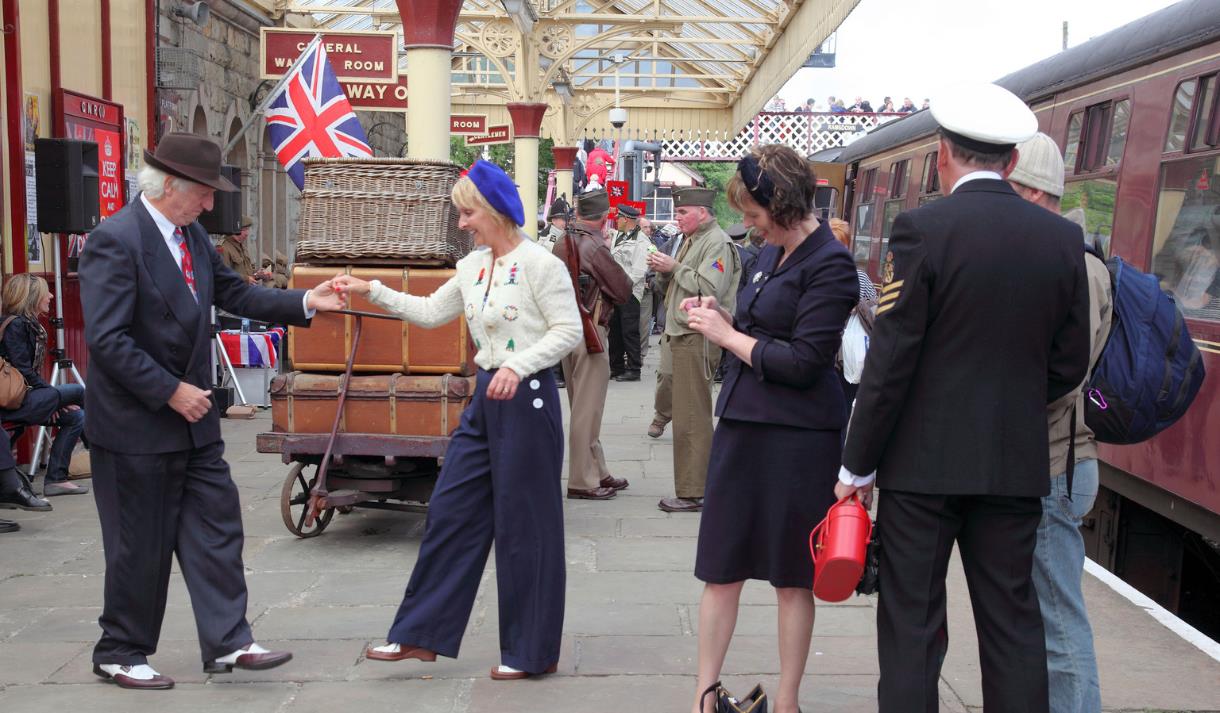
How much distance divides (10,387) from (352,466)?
259 cm

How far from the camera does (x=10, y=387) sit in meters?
8.26

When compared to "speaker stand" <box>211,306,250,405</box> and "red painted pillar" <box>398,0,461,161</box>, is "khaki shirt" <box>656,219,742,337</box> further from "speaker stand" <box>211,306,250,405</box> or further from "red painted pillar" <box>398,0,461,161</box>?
"speaker stand" <box>211,306,250,405</box>

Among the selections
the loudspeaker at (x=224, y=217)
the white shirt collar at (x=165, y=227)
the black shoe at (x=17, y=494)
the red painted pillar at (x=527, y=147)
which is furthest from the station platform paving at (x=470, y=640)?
the red painted pillar at (x=527, y=147)

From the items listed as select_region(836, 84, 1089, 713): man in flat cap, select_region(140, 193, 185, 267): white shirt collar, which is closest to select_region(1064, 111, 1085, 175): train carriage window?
select_region(836, 84, 1089, 713): man in flat cap

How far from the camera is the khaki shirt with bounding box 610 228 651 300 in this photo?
10773 millimetres

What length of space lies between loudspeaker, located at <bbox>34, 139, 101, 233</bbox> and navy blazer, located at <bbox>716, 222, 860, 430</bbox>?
21.0ft

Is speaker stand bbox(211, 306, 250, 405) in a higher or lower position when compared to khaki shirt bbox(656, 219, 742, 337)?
lower

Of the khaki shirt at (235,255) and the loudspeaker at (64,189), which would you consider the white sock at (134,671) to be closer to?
the loudspeaker at (64,189)

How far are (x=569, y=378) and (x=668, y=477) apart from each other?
120 centimetres

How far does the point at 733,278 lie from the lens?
8383mm

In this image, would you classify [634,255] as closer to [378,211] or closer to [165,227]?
[378,211]

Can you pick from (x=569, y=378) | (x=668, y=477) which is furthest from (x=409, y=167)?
(x=668, y=477)

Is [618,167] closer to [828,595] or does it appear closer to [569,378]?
[569,378]

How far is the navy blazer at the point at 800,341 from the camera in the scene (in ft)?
13.3
